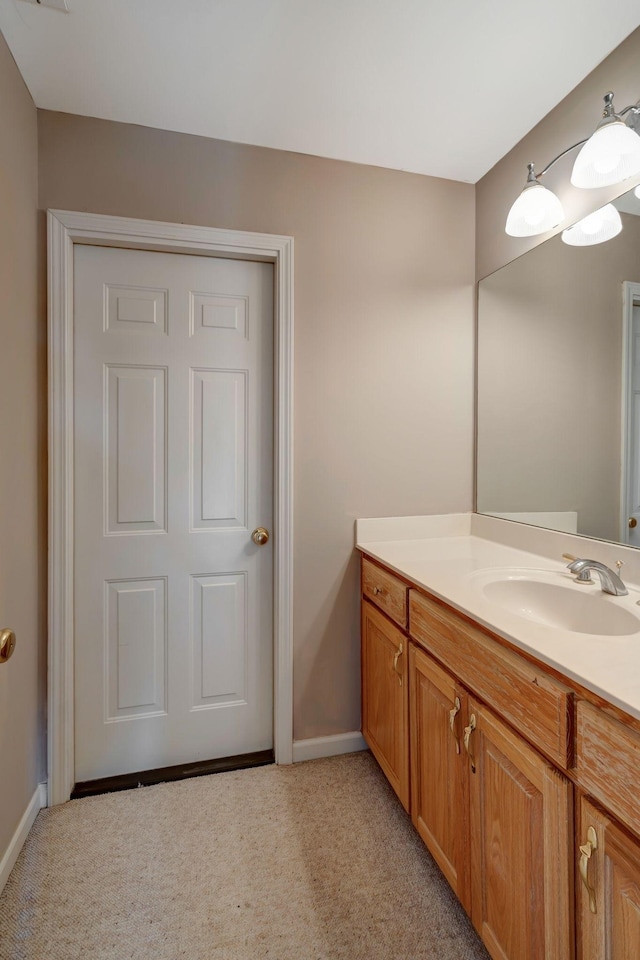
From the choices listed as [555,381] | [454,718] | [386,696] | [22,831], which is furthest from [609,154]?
[22,831]

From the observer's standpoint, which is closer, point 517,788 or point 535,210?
point 517,788

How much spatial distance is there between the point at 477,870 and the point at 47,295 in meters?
2.08

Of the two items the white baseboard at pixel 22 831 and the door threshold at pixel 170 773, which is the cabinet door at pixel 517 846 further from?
the white baseboard at pixel 22 831

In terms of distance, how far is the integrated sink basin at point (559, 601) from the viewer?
1.17 m

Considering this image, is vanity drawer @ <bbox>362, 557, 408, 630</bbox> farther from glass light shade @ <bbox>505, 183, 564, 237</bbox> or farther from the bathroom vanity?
glass light shade @ <bbox>505, 183, 564, 237</bbox>

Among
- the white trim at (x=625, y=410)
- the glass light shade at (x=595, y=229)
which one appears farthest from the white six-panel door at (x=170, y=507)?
the white trim at (x=625, y=410)

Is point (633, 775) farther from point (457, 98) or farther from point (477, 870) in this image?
point (457, 98)

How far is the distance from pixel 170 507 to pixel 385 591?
876 mm

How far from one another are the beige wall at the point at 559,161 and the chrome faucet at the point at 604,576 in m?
1.06

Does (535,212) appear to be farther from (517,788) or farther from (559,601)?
(517,788)

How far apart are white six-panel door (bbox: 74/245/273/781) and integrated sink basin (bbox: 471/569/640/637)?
93 centimetres

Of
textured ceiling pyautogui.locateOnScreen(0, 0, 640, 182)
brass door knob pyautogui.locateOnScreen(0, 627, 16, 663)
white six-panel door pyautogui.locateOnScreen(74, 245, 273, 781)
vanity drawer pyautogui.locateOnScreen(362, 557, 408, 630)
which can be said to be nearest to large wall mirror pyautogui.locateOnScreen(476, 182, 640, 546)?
textured ceiling pyautogui.locateOnScreen(0, 0, 640, 182)

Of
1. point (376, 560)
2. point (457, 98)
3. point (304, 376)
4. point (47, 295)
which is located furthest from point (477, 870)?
point (457, 98)

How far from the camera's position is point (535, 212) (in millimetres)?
1548
